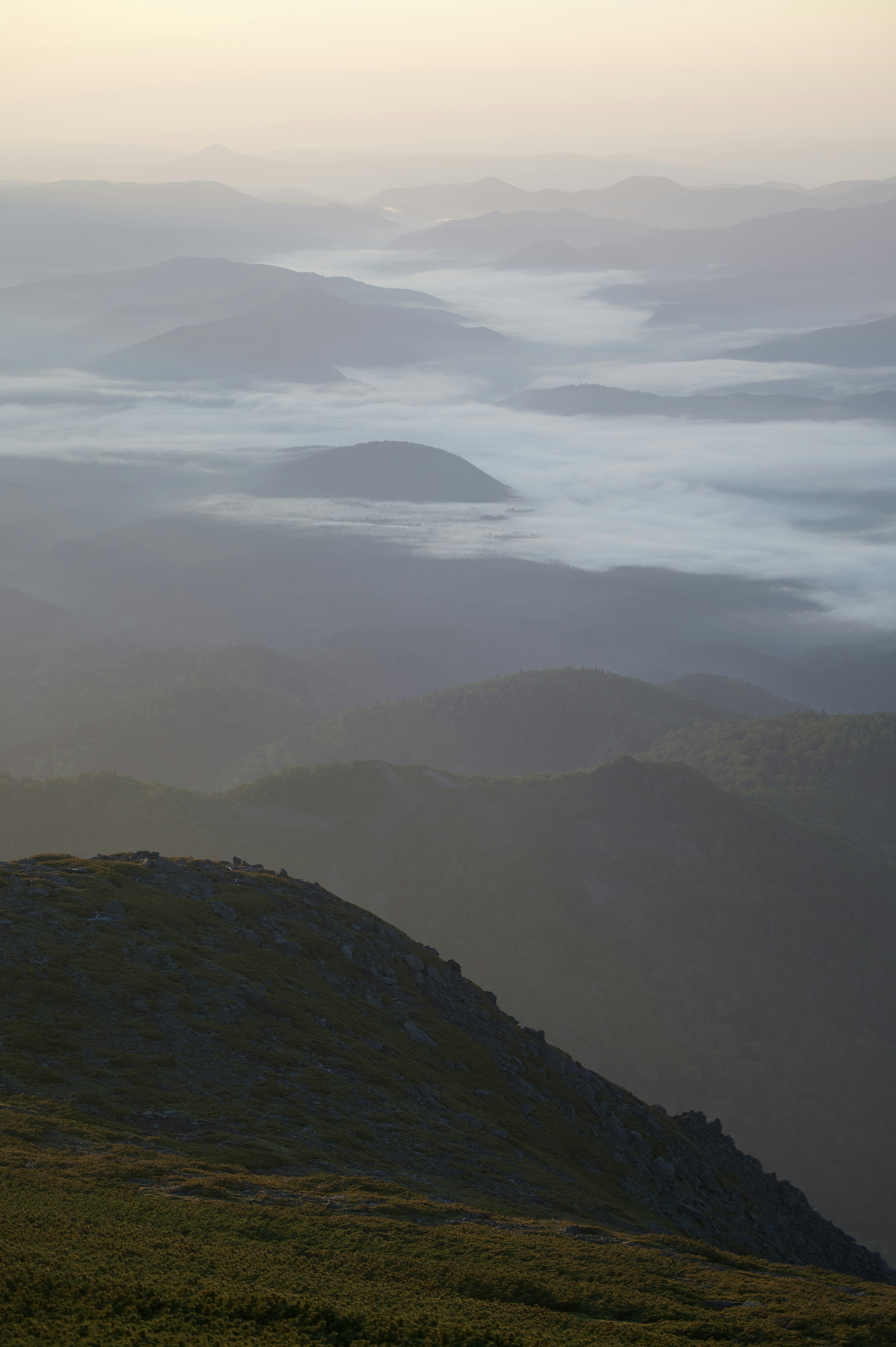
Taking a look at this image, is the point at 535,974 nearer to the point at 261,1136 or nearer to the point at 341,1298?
the point at 261,1136

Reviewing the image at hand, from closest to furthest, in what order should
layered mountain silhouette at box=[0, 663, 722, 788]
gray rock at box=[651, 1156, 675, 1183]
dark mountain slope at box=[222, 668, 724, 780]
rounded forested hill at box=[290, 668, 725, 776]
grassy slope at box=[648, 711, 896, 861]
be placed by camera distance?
1. gray rock at box=[651, 1156, 675, 1183]
2. grassy slope at box=[648, 711, 896, 861]
3. dark mountain slope at box=[222, 668, 724, 780]
4. rounded forested hill at box=[290, 668, 725, 776]
5. layered mountain silhouette at box=[0, 663, 722, 788]

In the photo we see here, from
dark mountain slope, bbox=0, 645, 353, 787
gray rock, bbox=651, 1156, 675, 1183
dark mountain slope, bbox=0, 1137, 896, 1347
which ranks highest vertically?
dark mountain slope, bbox=0, 645, 353, 787

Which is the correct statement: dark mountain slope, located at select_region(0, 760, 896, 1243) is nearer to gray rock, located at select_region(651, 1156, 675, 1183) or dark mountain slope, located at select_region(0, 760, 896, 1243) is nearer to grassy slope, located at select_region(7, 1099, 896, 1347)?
gray rock, located at select_region(651, 1156, 675, 1183)

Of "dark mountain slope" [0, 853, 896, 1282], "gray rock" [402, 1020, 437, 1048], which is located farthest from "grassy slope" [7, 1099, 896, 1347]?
"gray rock" [402, 1020, 437, 1048]

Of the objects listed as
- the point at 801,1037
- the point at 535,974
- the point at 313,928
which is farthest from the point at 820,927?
the point at 313,928

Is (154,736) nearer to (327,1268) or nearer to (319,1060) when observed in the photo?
(319,1060)

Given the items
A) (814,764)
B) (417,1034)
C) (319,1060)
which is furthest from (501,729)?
(319,1060)
